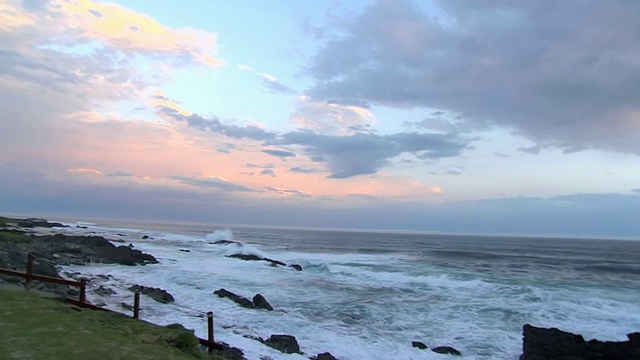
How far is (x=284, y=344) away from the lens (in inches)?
580

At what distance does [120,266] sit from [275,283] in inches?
488

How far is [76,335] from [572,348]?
16.0m

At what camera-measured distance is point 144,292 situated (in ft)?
68.1

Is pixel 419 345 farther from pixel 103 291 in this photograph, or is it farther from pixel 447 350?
pixel 103 291

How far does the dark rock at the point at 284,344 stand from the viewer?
1443cm

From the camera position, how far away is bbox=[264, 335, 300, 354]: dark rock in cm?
1443

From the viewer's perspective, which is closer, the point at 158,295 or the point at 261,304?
the point at 158,295

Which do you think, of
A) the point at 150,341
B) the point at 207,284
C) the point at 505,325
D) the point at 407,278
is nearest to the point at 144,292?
the point at 207,284

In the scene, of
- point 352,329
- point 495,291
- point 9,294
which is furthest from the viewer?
point 495,291

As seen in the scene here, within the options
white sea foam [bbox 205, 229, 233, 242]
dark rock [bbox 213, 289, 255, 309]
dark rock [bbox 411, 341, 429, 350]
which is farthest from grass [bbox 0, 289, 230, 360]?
white sea foam [bbox 205, 229, 233, 242]

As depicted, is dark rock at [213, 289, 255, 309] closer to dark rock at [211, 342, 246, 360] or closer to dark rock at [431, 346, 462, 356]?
dark rock at [211, 342, 246, 360]

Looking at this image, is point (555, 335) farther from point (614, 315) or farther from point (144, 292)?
point (144, 292)

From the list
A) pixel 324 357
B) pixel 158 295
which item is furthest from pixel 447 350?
pixel 158 295

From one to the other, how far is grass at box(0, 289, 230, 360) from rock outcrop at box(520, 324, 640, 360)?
11.4m
